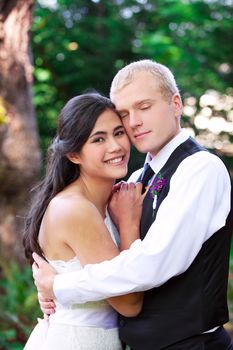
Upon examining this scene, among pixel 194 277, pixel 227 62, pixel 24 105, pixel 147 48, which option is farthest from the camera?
pixel 227 62

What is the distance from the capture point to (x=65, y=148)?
2.70 metres

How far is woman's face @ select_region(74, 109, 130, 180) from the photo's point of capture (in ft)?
8.70

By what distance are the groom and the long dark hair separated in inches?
5.6

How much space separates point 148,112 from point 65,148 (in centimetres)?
41

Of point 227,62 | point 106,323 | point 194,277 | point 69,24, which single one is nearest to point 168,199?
point 194,277

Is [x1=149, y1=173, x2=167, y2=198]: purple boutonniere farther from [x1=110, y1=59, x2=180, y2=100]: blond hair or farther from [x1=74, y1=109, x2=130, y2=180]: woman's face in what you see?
[x1=110, y1=59, x2=180, y2=100]: blond hair

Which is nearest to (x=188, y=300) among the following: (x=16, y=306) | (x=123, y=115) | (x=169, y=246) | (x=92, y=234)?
(x=169, y=246)

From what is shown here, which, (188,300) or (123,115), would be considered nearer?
(188,300)

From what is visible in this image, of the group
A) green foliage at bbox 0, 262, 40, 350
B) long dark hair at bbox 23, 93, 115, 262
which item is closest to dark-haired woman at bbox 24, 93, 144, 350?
long dark hair at bbox 23, 93, 115, 262

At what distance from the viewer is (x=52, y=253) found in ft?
8.82

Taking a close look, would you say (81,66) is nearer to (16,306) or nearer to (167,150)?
(16,306)

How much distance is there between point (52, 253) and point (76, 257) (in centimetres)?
13

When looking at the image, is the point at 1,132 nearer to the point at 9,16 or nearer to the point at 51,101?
the point at 9,16

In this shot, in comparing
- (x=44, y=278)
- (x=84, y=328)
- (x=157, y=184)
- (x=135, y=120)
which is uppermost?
(x=135, y=120)
